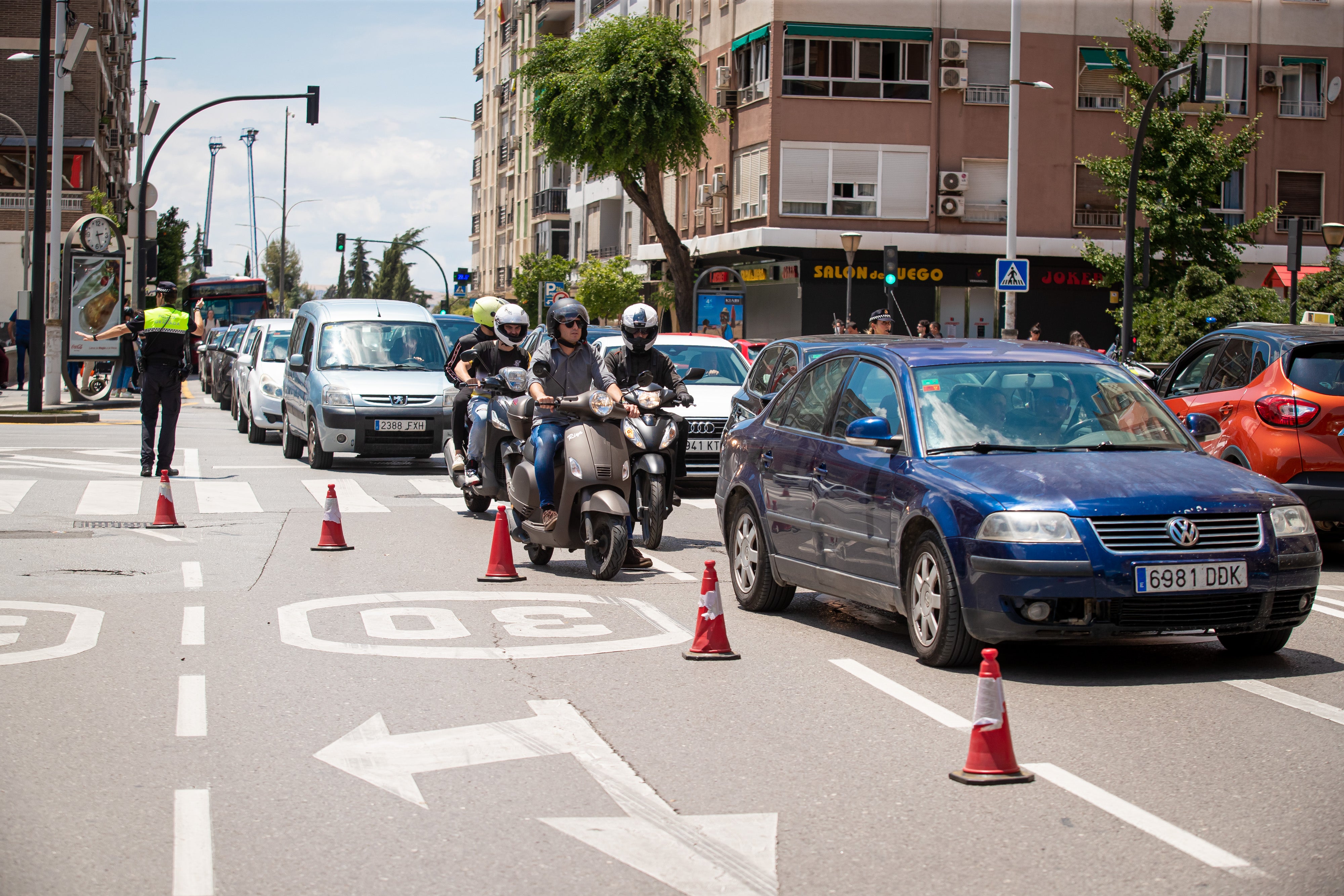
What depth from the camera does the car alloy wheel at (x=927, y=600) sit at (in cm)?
781

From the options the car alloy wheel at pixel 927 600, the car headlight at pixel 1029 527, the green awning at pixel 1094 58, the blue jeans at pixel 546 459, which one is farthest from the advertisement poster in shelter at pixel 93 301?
the green awning at pixel 1094 58

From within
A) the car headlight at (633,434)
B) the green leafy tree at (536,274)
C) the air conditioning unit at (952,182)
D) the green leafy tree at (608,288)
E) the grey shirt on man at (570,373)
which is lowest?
the car headlight at (633,434)

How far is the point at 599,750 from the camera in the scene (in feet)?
20.5

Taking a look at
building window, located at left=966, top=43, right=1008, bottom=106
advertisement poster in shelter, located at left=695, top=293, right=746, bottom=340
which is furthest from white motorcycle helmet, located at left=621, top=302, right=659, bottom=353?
building window, located at left=966, top=43, right=1008, bottom=106

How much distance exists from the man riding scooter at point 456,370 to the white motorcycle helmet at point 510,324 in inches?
26.9

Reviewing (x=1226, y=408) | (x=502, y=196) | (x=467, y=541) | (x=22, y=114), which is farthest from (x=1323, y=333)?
(x=502, y=196)

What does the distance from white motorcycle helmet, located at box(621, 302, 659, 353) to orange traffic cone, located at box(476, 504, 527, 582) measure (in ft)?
7.73

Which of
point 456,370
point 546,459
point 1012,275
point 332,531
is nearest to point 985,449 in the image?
point 546,459

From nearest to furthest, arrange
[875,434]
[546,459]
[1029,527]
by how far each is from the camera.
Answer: [1029,527], [875,434], [546,459]

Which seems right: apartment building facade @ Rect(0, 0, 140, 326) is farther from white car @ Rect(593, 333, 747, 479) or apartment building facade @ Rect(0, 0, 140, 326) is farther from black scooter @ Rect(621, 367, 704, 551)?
black scooter @ Rect(621, 367, 704, 551)

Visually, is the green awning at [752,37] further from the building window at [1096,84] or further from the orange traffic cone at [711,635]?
the orange traffic cone at [711,635]

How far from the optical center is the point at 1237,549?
754cm

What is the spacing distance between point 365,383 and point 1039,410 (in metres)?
13.0

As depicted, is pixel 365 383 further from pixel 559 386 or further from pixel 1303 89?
pixel 1303 89
